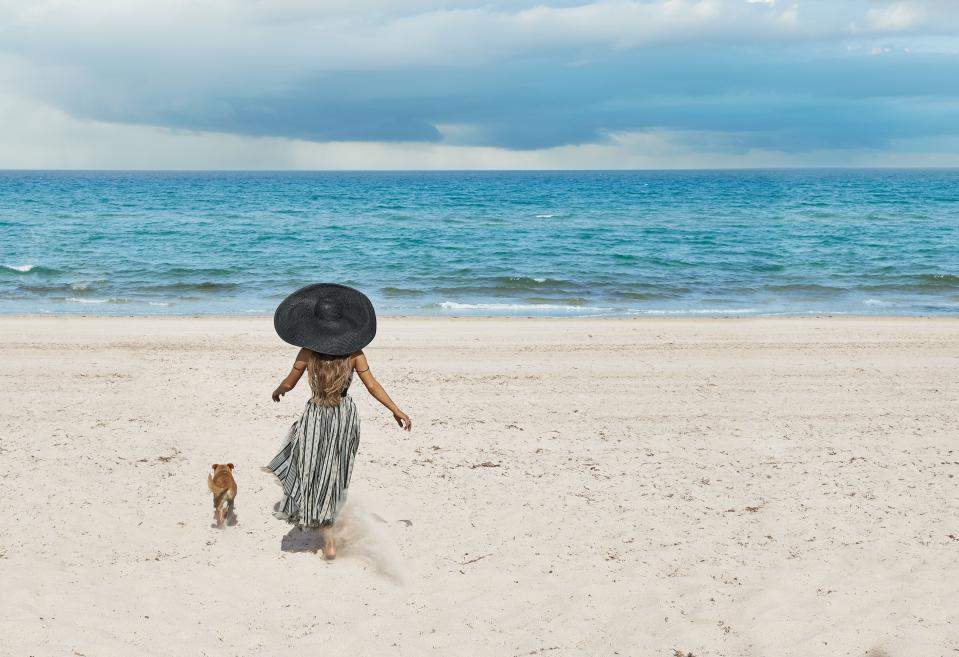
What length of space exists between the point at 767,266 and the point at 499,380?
18.2 metres

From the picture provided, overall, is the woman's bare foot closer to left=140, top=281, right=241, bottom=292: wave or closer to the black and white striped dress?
the black and white striped dress

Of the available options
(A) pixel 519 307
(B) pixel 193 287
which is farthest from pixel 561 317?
(B) pixel 193 287

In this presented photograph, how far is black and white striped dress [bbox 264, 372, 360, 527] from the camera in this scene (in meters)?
5.48

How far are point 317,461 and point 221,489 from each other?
96 cm

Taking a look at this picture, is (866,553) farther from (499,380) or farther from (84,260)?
(84,260)

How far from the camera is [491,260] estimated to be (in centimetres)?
2809

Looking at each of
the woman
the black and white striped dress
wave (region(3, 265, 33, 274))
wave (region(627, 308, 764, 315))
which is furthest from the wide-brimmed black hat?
wave (region(3, 265, 33, 274))

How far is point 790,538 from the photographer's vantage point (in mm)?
6184

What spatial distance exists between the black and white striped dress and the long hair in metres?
0.07

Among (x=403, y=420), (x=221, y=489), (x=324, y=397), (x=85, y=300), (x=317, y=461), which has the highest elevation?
(x=324, y=397)

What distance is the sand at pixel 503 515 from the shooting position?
4961 mm

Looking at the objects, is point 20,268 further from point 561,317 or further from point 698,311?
point 698,311

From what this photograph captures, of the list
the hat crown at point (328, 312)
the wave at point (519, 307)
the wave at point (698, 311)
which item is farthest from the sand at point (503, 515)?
the wave at point (519, 307)

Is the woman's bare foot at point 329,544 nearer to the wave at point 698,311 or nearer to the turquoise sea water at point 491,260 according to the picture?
the turquoise sea water at point 491,260
